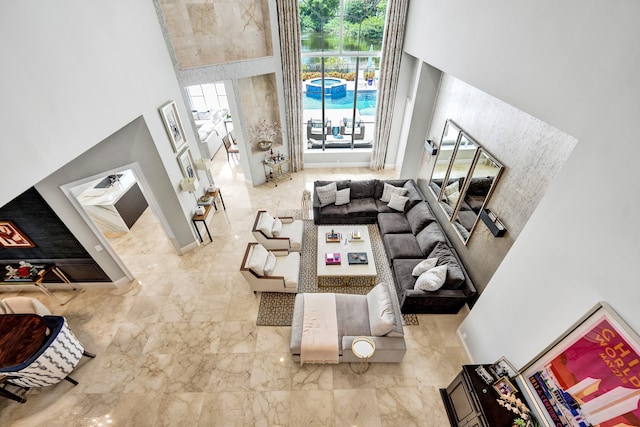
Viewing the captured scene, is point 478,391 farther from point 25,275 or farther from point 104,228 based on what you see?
point 104,228

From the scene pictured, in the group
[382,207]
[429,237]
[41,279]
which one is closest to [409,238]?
[429,237]

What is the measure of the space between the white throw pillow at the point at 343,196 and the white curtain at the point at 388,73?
2.72 metres

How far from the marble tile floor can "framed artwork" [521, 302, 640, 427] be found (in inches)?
59.3

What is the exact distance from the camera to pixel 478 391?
3.09 meters

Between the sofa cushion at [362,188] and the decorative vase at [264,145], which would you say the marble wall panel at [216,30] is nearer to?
the decorative vase at [264,145]

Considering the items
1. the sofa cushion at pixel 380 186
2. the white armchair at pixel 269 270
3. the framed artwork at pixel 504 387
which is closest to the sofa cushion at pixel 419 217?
the sofa cushion at pixel 380 186

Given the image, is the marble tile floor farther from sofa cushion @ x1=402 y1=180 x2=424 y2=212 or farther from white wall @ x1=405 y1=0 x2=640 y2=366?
sofa cushion @ x1=402 y1=180 x2=424 y2=212

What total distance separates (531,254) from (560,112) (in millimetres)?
1427

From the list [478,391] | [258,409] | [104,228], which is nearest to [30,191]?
[104,228]

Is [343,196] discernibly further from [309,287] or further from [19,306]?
[19,306]

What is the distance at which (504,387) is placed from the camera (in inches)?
119

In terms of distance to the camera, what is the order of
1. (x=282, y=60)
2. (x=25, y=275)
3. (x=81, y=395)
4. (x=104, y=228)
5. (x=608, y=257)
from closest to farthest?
(x=608, y=257)
(x=81, y=395)
(x=25, y=275)
(x=104, y=228)
(x=282, y=60)

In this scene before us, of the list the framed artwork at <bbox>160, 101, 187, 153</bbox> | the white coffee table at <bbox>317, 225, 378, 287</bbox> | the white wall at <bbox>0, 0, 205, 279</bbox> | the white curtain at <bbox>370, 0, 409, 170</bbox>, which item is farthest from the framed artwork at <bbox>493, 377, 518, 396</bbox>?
the white curtain at <bbox>370, 0, 409, 170</bbox>

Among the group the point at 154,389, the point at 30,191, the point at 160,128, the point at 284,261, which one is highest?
the point at 160,128
